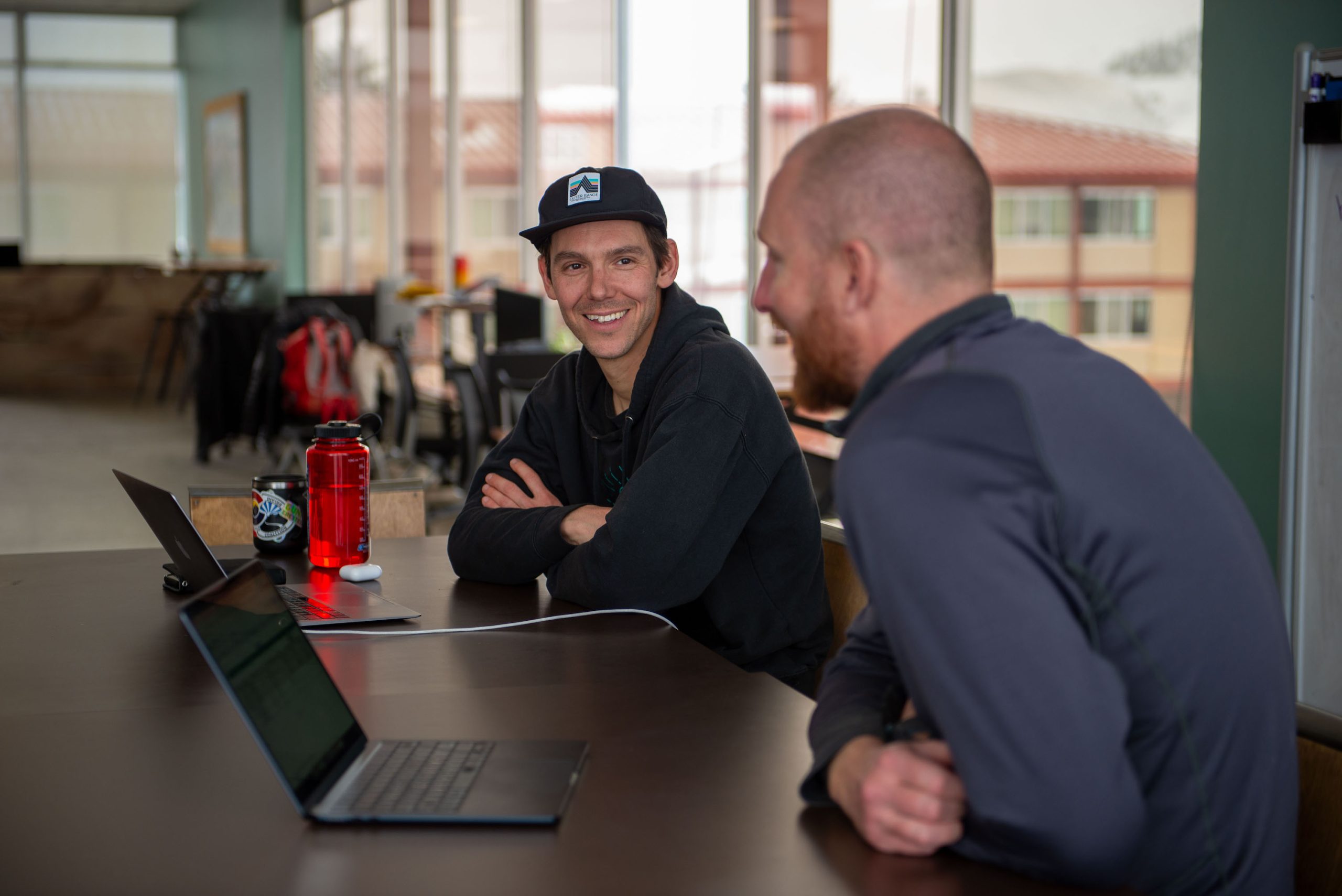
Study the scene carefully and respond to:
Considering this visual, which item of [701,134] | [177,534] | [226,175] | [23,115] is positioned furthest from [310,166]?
[177,534]

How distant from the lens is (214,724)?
1231 mm

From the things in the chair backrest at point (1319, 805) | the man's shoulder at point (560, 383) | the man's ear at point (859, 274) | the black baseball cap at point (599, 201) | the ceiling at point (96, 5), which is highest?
the ceiling at point (96, 5)

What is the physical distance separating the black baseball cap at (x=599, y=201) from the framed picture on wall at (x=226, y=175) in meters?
11.8

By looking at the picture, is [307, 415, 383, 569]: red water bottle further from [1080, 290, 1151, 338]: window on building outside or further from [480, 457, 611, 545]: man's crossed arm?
[1080, 290, 1151, 338]: window on building outside

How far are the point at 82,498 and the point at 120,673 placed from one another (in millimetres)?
6021

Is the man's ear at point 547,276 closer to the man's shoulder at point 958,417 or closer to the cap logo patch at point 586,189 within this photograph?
the cap logo patch at point 586,189

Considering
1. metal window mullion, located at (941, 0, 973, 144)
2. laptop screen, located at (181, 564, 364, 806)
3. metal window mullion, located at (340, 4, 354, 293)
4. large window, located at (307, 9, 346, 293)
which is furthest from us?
large window, located at (307, 9, 346, 293)

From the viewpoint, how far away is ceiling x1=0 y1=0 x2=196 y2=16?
14.1 meters

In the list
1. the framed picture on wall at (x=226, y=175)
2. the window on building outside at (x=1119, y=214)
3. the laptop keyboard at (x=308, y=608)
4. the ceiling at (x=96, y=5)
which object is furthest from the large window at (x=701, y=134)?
the ceiling at (x=96, y=5)

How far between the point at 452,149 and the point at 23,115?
7905 mm

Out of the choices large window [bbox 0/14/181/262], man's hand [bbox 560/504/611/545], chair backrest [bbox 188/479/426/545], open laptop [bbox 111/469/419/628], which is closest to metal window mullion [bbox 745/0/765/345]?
chair backrest [bbox 188/479/426/545]

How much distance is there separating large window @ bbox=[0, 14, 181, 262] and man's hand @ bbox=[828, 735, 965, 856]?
51.5 ft

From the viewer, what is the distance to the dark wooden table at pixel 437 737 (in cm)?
90

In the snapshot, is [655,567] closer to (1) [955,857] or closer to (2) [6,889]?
(1) [955,857]
